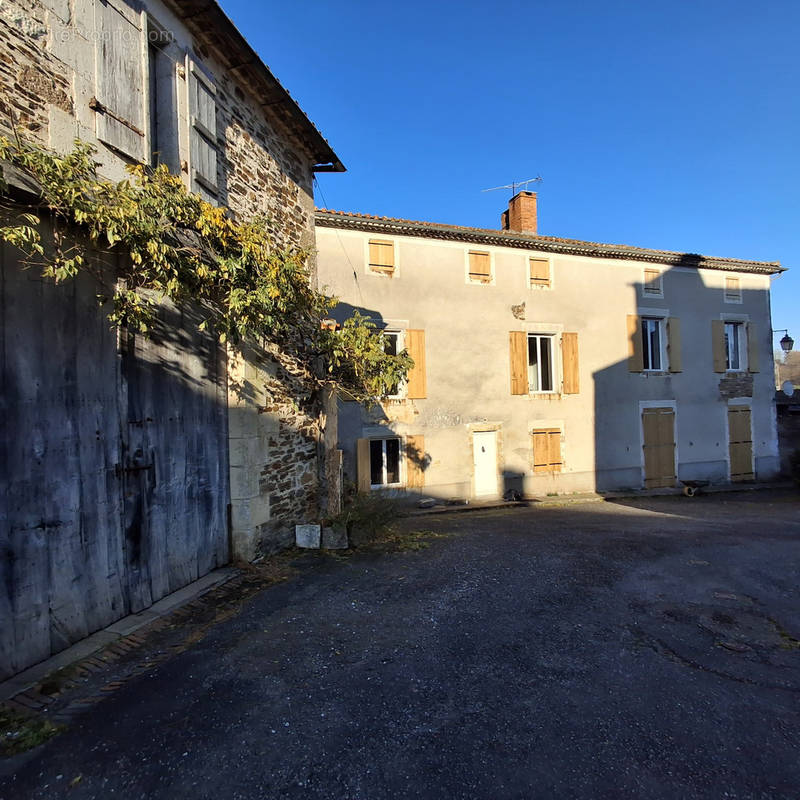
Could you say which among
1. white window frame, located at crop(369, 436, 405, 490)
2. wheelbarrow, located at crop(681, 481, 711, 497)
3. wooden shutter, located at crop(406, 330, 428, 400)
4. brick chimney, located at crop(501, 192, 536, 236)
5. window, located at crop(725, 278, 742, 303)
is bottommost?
wheelbarrow, located at crop(681, 481, 711, 497)

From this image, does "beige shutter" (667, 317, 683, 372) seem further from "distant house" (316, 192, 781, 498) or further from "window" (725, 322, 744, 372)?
"window" (725, 322, 744, 372)

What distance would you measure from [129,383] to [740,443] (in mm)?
18080

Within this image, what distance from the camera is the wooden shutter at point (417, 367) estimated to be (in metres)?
11.6

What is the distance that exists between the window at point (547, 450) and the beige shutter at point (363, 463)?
5058 millimetres

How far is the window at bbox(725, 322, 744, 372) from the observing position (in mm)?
15555

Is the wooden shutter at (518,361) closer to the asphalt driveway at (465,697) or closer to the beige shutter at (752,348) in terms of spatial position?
the asphalt driveway at (465,697)

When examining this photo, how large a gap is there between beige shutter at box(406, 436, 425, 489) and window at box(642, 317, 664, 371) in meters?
8.14

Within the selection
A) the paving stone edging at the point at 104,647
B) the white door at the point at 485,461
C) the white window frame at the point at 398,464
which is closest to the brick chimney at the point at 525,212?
the white door at the point at 485,461

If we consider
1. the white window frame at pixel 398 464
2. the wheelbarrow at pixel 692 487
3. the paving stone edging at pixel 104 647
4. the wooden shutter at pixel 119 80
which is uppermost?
the wooden shutter at pixel 119 80

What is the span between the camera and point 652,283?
1451cm

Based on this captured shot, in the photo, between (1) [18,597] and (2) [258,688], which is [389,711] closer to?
(2) [258,688]

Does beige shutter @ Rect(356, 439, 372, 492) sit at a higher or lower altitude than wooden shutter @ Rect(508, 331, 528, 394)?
lower

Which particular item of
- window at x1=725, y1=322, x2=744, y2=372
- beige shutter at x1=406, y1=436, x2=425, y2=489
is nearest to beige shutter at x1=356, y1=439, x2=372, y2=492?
beige shutter at x1=406, y1=436, x2=425, y2=489

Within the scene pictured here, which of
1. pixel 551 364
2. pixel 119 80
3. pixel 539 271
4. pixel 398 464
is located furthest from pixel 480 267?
pixel 119 80
